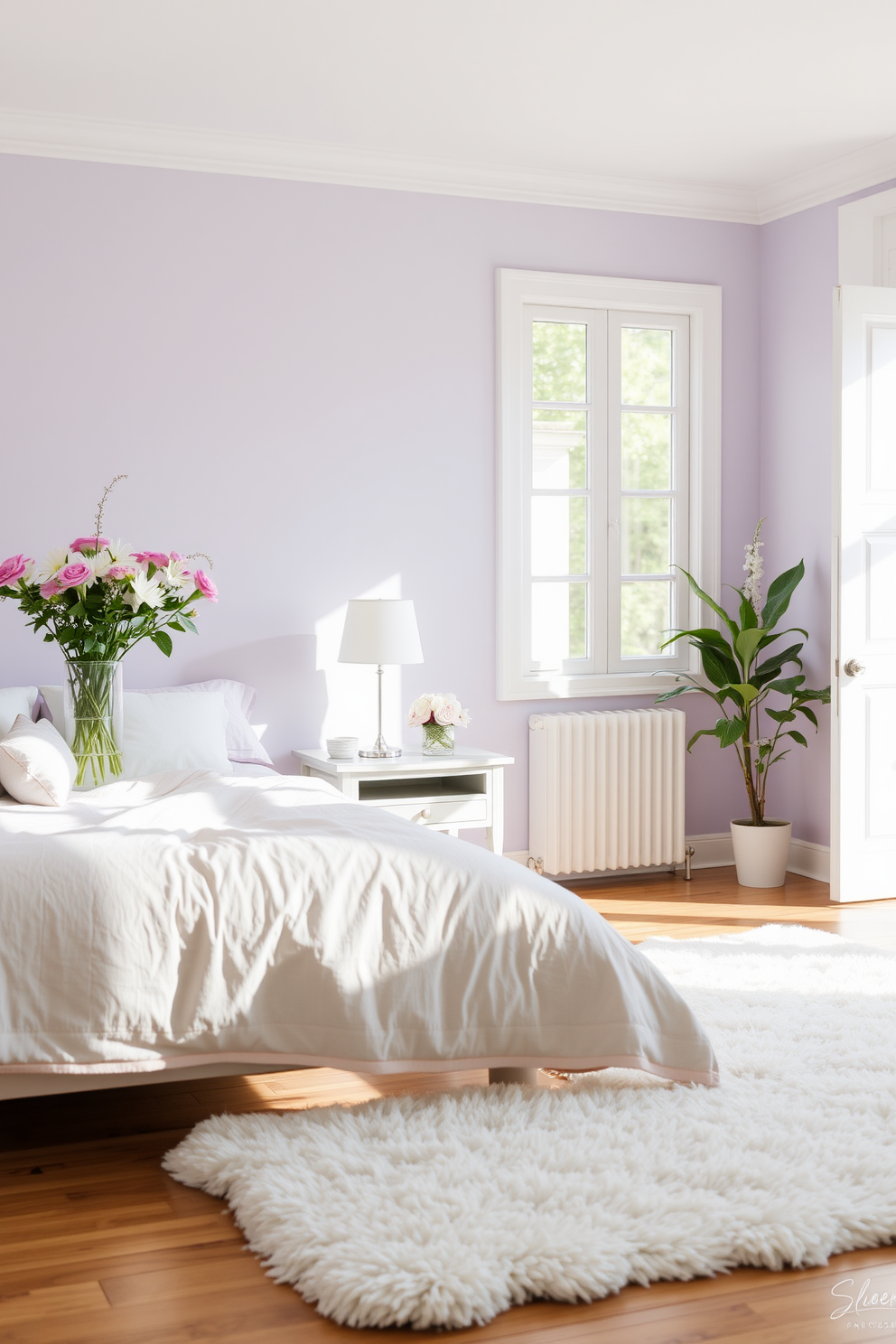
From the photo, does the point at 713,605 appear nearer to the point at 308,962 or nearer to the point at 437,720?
the point at 437,720

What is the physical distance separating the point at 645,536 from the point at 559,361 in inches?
31.8

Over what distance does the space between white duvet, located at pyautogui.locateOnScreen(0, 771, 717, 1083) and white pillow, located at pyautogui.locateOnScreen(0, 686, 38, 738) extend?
1.14 meters

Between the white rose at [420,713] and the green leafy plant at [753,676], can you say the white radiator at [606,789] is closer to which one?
the green leafy plant at [753,676]

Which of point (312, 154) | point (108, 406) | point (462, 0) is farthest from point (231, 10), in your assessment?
point (108, 406)

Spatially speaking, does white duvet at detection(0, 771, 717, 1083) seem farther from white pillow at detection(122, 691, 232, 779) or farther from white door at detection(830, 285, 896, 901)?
white door at detection(830, 285, 896, 901)

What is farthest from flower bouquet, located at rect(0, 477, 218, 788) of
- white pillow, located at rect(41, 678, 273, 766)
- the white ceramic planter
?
the white ceramic planter

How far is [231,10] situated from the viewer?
12.0 ft

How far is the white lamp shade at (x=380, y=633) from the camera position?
4.57 m

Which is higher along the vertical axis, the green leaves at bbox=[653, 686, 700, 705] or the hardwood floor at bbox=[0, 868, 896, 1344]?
the green leaves at bbox=[653, 686, 700, 705]

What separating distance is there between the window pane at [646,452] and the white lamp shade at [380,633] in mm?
1355

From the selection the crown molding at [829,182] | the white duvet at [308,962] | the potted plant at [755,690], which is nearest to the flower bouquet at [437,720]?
the potted plant at [755,690]

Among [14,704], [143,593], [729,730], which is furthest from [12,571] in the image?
[729,730]

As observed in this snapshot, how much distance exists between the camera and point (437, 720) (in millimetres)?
4742

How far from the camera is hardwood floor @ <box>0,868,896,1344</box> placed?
1.94m
